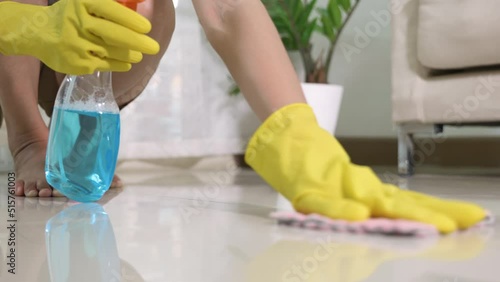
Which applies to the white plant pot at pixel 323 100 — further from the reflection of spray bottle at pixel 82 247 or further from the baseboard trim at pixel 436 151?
the reflection of spray bottle at pixel 82 247

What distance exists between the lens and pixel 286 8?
2.29 m

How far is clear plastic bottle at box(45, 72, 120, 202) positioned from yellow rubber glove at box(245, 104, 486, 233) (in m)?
0.27

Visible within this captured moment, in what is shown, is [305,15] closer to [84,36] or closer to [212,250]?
[84,36]

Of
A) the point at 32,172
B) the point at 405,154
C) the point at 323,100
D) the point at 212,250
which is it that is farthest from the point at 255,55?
the point at 323,100

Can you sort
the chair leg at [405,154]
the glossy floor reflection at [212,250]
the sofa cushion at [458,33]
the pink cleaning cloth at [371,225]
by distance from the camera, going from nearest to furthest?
the glossy floor reflection at [212,250] → the pink cleaning cloth at [371,225] → the sofa cushion at [458,33] → the chair leg at [405,154]

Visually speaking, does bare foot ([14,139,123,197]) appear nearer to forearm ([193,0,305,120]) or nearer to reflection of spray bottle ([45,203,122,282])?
reflection of spray bottle ([45,203,122,282])

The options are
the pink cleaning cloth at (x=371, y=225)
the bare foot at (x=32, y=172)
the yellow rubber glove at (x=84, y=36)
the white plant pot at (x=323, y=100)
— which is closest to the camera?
the pink cleaning cloth at (x=371, y=225)

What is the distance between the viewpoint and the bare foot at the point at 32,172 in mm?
1120

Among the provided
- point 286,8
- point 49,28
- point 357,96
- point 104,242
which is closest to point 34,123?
point 49,28

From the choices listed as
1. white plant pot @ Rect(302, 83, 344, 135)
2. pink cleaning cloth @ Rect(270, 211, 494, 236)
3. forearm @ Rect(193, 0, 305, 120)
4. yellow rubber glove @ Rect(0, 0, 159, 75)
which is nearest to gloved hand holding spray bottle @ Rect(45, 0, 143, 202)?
yellow rubber glove @ Rect(0, 0, 159, 75)

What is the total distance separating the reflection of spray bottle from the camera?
503 mm

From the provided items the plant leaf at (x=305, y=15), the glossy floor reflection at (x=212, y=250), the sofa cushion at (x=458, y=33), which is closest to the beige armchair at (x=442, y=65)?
the sofa cushion at (x=458, y=33)

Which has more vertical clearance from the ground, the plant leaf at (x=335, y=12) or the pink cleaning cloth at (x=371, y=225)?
the pink cleaning cloth at (x=371, y=225)

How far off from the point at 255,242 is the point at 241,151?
1854mm
